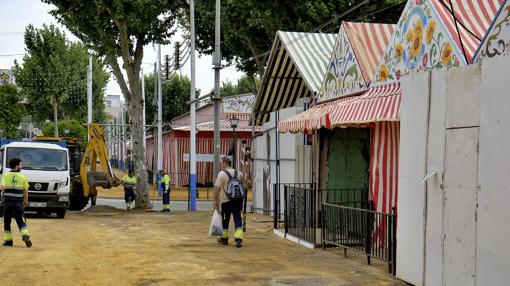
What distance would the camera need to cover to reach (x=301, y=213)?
1522 cm

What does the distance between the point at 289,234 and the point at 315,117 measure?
10.4ft

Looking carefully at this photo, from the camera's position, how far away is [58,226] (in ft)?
66.4

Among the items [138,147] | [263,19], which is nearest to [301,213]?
[263,19]

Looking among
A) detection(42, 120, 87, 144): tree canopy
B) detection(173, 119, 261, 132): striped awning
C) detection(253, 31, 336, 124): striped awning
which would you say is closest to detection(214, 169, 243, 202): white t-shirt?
detection(253, 31, 336, 124): striped awning

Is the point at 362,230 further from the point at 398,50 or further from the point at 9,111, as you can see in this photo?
the point at 9,111

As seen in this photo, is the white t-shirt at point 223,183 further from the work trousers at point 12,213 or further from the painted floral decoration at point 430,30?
the painted floral decoration at point 430,30

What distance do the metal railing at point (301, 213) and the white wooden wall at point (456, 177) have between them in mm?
4345

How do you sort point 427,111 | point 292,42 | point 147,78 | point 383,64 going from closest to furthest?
1. point 427,111
2. point 383,64
3. point 292,42
4. point 147,78

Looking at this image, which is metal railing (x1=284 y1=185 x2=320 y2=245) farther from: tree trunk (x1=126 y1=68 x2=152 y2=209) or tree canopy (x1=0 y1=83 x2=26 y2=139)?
tree canopy (x1=0 y1=83 x2=26 y2=139)

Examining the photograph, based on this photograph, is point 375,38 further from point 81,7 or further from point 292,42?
point 81,7

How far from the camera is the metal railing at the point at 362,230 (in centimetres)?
1081

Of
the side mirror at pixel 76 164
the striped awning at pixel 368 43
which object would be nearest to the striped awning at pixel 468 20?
the striped awning at pixel 368 43

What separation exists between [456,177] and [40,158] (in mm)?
18152

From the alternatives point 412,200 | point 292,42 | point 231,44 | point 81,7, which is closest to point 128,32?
point 81,7
